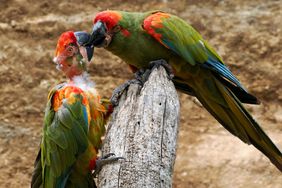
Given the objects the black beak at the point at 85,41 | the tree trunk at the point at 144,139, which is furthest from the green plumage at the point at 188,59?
the tree trunk at the point at 144,139

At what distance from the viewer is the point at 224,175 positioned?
5.03 metres

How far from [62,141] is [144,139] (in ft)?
1.80

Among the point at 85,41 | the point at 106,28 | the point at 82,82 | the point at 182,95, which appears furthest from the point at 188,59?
the point at 182,95

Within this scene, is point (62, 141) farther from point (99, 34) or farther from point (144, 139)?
point (99, 34)

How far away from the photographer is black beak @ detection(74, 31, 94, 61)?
3.07 m

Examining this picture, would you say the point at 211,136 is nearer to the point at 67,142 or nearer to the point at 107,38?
the point at 107,38

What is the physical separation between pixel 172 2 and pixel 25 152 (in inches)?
72.7

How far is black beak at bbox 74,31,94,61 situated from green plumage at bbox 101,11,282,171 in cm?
24

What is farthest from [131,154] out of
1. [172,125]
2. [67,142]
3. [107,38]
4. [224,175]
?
[224,175]

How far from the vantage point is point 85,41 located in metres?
3.16

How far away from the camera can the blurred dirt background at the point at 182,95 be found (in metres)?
5.06

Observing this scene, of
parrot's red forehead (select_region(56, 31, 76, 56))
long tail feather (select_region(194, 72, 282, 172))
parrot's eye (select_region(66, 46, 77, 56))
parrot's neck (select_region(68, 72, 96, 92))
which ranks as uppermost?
parrot's red forehead (select_region(56, 31, 76, 56))

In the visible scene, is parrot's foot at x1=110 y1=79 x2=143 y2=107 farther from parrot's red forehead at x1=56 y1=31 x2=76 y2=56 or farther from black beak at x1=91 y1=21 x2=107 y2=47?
black beak at x1=91 y1=21 x2=107 y2=47

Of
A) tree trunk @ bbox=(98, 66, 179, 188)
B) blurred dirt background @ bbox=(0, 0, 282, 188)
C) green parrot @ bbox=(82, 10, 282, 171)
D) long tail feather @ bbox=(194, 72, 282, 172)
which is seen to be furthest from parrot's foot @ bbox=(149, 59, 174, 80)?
blurred dirt background @ bbox=(0, 0, 282, 188)
